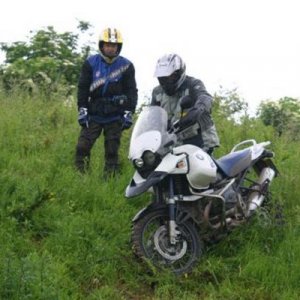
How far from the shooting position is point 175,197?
6.39m

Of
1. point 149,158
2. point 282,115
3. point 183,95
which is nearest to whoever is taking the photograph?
point 149,158

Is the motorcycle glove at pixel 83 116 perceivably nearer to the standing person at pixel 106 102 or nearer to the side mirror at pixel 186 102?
the standing person at pixel 106 102

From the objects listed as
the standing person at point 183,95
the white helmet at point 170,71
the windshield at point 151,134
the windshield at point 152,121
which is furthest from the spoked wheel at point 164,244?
the white helmet at point 170,71

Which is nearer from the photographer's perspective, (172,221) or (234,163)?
(172,221)

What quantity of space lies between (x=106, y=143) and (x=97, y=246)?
210 centimetres

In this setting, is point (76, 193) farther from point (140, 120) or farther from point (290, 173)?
point (290, 173)

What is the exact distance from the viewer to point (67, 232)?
21.8 ft

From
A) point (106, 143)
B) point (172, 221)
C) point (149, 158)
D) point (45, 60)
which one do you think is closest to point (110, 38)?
point (106, 143)

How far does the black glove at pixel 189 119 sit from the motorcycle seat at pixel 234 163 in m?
0.75

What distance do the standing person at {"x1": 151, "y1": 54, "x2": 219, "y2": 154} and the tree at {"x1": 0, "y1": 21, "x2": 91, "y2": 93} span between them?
4908 millimetres

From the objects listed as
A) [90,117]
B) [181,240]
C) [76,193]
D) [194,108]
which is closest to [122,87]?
[90,117]

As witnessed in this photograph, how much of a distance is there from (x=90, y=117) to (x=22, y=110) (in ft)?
7.61

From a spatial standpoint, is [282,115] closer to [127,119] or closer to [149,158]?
[127,119]

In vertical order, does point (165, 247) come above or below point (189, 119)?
below
